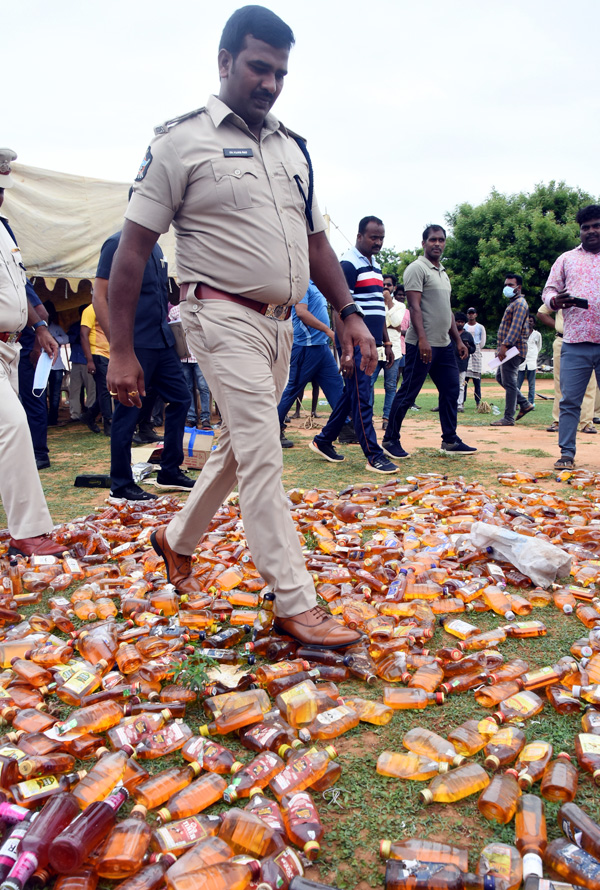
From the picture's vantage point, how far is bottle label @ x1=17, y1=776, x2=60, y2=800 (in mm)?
1719

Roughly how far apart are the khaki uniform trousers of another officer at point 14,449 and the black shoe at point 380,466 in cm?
325

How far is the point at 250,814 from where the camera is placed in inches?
62.6

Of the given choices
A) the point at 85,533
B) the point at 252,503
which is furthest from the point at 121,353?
the point at 85,533

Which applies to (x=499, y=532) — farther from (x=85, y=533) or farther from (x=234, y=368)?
(x=85, y=533)

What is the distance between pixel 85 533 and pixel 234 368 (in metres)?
2.11


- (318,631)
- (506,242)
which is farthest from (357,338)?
(506,242)

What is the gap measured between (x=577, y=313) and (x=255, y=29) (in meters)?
4.48

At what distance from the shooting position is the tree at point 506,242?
93.8 feet

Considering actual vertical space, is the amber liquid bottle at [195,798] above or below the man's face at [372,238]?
below

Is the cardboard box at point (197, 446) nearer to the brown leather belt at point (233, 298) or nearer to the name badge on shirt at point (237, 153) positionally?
the brown leather belt at point (233, 298)

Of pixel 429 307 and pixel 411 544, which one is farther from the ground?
pixel 429 307

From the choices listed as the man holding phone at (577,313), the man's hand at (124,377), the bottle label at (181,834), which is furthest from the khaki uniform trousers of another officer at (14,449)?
the man holding phone at (577,313)

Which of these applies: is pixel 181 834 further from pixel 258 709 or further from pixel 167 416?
pixel 167 416

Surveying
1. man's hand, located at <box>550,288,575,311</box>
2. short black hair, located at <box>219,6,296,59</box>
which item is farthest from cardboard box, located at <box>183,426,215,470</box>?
short black hair, located at <box>219,6,296,59</box>
